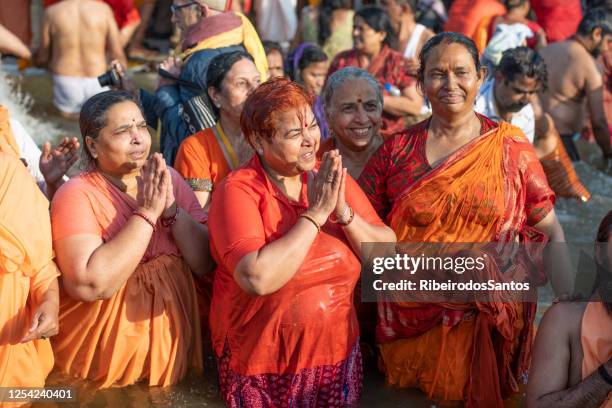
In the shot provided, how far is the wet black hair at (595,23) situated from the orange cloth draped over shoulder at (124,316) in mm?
5351

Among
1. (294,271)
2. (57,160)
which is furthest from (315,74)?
(294,271)

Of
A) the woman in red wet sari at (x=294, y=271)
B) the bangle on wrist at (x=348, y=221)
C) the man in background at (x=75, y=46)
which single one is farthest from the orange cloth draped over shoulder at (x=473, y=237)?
the man in background at (x=75, y=46)

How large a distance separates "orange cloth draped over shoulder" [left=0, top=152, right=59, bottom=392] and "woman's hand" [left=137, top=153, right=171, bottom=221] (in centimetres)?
40

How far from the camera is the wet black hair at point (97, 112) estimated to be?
12.4 ft

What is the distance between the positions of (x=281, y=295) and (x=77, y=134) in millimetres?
5572

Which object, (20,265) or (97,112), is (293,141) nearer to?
(97,112)

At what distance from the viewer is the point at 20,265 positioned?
141 inches

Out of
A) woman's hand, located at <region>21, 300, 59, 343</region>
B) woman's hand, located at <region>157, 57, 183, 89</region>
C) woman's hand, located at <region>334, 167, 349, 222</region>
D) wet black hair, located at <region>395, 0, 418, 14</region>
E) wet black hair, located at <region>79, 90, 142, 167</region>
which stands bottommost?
woman's hand, located at <region>21, 300, 59, 343</region>

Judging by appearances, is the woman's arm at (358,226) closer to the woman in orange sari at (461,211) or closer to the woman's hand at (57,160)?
the woman in orange sari at (461,211)

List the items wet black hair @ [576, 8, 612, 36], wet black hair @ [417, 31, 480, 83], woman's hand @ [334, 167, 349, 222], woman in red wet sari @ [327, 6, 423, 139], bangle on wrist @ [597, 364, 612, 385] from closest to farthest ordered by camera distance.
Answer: bangle on wrist @ [597, 364, 612, 385]
woman's hand @ [334, 167, 349, 222]
wet black hair @ [417, 31, 480, 83]
woman in red wet sari @ [327, 6, 423, 139]
wet black hair @ [576, 8, 612, 36]

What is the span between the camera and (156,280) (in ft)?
12.7

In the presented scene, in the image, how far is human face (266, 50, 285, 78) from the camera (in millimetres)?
6418

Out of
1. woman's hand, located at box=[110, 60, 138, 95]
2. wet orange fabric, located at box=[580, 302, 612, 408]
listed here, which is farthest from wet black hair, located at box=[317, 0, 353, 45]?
wet orange fabric, located at box=[580, 302, 612, 408]

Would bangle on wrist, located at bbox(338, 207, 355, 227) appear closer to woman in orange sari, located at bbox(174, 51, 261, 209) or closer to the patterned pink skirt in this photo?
the patterned pink skirt
